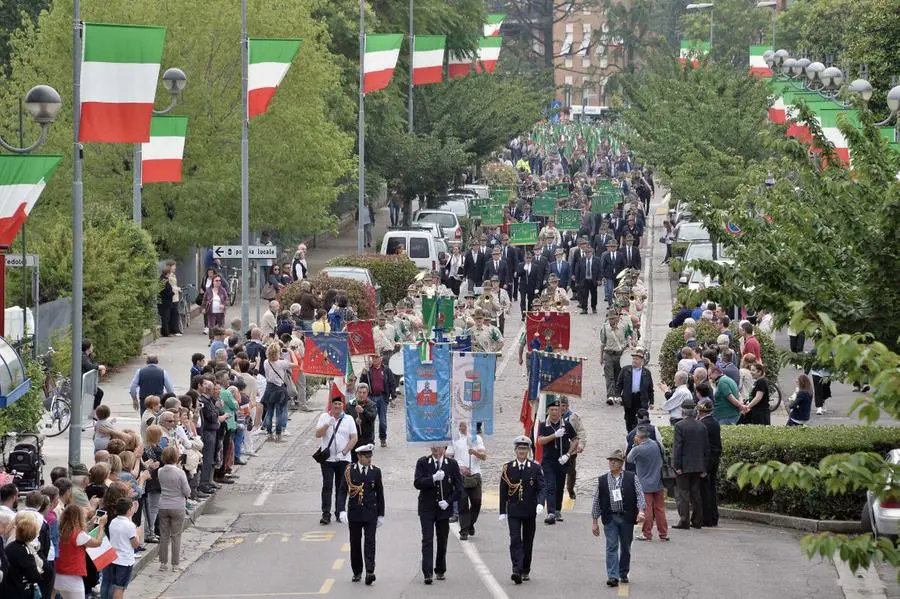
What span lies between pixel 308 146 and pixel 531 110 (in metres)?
39.3

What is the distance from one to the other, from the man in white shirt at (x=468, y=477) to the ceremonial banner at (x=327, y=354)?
25.0 feet

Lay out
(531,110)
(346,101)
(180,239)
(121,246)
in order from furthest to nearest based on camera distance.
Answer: (531,110) < (346,101) < (180,239) < (121,246)

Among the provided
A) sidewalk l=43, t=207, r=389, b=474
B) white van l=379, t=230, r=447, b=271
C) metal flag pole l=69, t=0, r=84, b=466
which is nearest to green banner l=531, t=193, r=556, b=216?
white van l=379, t=230, r=447, b=271

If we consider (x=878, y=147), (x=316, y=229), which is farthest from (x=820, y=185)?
(x=316, y=229)

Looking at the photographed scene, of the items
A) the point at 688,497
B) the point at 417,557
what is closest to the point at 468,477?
the point at 417,557

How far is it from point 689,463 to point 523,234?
3014cm

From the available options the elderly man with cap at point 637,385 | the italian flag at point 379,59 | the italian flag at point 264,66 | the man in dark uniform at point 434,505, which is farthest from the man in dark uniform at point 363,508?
the italian flag at point 379,59

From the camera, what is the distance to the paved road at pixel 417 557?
18062 mm

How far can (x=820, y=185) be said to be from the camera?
20.5m

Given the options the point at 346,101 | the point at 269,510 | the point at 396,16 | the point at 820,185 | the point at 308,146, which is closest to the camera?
the point at 820,185

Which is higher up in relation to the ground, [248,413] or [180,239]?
[180,239]

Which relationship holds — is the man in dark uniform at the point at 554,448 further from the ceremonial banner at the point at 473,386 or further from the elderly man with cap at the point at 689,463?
the ceremonial banner at the point at 473,386

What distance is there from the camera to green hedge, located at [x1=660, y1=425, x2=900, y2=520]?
→ 844 inches

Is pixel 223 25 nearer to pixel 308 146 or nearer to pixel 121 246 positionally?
pixel 308 146
